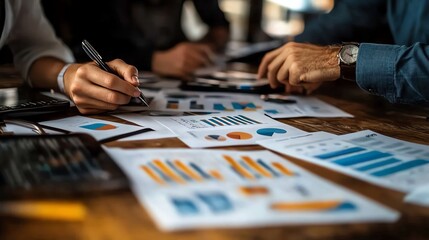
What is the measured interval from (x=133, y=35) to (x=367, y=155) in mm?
1447

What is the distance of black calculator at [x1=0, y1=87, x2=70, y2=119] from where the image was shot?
3.04 ft

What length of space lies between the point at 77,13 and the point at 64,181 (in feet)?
5.35

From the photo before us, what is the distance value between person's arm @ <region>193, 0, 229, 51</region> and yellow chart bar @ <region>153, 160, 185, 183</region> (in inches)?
81.3

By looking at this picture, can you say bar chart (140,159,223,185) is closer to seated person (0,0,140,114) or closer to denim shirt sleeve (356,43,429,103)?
seated person (0,0,140,114)

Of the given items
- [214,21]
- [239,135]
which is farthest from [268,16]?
[239,135]

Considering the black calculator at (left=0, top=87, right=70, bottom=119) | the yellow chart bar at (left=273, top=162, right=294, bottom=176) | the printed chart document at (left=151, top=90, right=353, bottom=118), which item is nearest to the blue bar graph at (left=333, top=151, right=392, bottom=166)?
the yellow chart bar at (left=273, top=162, right=294, bottom=176)

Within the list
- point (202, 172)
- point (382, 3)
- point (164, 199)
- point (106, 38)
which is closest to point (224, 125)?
point (202, 172)

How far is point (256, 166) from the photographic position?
69 cm

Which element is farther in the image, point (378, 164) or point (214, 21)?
point (214, 21)

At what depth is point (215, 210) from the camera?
53 cm

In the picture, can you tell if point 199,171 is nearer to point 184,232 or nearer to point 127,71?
point 184,232

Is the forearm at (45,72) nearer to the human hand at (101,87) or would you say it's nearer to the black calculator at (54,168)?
the human hand at (101,87)

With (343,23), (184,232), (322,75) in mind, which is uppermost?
(343,23)

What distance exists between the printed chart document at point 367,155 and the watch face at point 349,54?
0.68 feet
